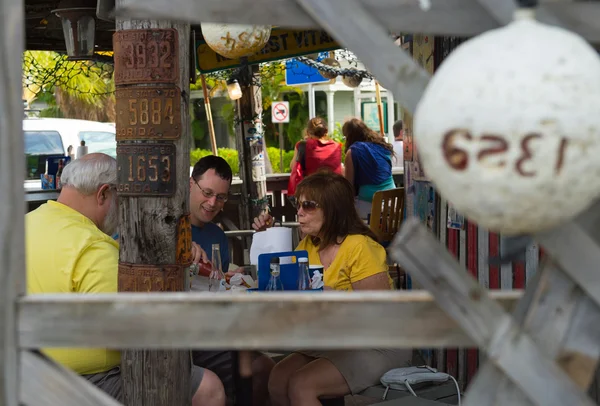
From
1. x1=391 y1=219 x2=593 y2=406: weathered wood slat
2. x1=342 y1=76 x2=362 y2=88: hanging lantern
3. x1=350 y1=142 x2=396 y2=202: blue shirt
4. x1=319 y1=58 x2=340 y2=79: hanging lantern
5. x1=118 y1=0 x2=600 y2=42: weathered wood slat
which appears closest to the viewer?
x1=391 y1=219 x2=593 y2=406: weathered wood slat

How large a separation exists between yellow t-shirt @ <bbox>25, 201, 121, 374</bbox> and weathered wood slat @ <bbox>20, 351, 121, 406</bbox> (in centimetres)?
129

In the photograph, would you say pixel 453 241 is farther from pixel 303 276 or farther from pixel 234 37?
pixel 234 37

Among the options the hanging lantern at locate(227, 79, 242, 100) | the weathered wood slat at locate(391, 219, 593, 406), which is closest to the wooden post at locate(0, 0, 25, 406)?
the weathered wood slat at locate(391, 219, 593, 406)

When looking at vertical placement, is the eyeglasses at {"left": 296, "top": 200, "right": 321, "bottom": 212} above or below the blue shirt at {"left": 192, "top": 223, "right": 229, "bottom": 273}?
above

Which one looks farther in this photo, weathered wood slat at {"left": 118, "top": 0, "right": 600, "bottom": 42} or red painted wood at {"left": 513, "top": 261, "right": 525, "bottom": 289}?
red painted wood at {"left": 513, "top": 261, "right": 525, "bottom": 289}

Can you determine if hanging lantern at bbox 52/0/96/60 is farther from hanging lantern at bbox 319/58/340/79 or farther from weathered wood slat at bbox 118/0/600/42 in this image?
hanging lantern at bbox 319/58/340/79

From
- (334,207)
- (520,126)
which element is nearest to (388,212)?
(334,207)

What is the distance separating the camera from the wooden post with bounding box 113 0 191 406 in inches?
135

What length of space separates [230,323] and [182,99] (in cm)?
169

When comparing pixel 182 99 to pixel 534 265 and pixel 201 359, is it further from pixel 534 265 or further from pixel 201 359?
pixel 534 265

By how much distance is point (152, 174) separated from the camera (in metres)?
3.47

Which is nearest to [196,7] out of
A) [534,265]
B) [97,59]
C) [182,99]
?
[182,99]

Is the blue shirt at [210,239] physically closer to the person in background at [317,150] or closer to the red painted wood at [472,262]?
Result: the red painted wood at [472,262]

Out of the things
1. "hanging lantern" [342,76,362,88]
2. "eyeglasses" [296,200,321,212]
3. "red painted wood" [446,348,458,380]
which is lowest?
"red painted wood" [446,348,458,380]
